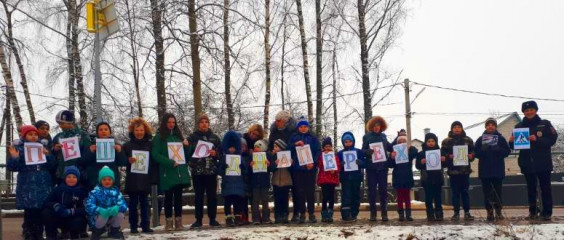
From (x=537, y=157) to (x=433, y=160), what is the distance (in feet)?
5.66

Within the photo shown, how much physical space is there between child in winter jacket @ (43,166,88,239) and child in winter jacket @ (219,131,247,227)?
2665mm

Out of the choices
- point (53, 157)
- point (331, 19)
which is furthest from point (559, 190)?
point (53, 157)

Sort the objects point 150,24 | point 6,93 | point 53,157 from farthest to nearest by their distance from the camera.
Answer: point 6,93, point 150,24, point 53,157

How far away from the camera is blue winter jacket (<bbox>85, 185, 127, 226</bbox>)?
9430 millimetres

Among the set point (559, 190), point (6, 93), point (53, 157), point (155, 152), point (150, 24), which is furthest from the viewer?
point (6, 93)

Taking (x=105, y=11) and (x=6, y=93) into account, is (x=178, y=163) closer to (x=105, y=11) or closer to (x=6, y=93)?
(x=105, y=11)

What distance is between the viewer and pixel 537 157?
1159cm

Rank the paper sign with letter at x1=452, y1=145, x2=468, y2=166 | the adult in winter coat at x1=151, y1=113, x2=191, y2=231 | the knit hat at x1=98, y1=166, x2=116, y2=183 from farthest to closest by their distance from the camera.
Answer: the paper sign with letter at x1=452, y1=145, x2=468, y2=166 → the adult in winter coat at x1=151, y1=113, x2=191, y2=231 → the knit hat at x1=98, y1=166, x2=116, y2=183

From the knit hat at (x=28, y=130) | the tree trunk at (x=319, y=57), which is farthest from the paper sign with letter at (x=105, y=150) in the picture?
the tree trunk at (x=319, y=57)

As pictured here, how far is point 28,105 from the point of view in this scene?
29422 mm

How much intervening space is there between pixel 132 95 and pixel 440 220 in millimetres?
18713

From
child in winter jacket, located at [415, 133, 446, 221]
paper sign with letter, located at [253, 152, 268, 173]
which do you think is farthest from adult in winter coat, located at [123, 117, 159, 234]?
child in winter jacket, located at [415, 133, 446, 221]

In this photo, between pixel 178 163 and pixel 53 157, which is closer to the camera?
pixel 53 157

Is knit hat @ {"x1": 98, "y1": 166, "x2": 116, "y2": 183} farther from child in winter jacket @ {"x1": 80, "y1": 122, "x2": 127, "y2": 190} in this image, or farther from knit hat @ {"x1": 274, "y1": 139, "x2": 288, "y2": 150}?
knit hat @ {"x1": 274, "y1": 139, "x2": 288, "y2": 150}
